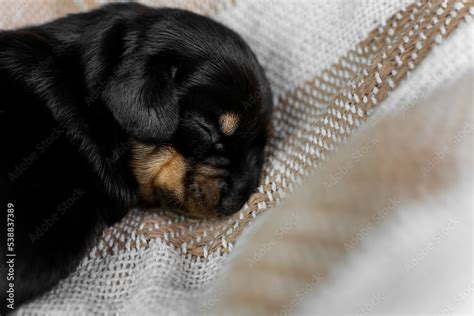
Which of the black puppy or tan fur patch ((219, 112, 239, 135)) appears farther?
tan fur patch ((219, 112, 239, 135))

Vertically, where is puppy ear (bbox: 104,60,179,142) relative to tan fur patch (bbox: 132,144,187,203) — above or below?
above

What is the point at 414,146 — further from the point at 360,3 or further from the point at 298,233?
the point at 360,3

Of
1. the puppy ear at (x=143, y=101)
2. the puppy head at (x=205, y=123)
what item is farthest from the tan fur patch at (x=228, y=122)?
the puppy ear at (x=143, y=101)

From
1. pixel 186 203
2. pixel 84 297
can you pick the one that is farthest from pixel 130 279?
pixel 186 203

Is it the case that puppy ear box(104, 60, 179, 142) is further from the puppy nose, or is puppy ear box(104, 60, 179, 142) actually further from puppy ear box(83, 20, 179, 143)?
the puppy nose

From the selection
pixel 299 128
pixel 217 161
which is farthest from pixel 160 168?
pixel 299 128

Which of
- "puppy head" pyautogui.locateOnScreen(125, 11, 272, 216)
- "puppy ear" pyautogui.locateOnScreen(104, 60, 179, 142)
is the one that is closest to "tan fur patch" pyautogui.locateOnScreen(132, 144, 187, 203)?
"puppy head" pyautogui.locateOnScreen(125, 11, 272, 216)

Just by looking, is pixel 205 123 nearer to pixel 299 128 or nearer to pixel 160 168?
pixel 160 168
